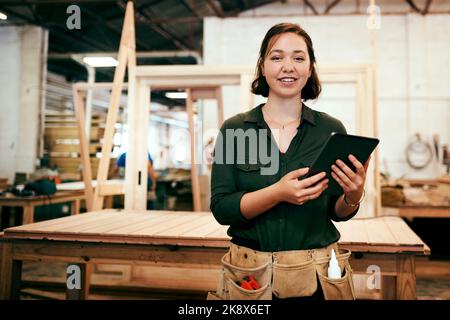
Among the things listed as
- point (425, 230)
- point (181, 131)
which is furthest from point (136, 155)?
point (181, 131)

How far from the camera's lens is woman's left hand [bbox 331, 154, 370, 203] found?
1.03 m

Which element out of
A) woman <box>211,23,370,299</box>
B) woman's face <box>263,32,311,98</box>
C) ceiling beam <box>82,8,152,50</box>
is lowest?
woman <box>211,23,370,299</box>

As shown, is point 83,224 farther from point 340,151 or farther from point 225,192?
point 340,151

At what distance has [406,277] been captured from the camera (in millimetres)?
1984

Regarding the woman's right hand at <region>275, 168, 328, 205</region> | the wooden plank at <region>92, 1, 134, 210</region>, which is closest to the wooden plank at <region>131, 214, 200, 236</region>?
the wooden plank at <region>92, 1, 134, 210</region>

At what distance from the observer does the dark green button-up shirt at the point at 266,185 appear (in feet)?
3.66

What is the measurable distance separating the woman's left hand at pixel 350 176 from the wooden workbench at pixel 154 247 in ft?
3.29

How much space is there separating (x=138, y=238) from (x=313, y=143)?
1.35 meters

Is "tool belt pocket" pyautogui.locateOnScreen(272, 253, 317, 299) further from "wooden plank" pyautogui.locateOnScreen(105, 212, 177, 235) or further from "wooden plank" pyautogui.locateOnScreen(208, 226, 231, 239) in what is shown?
"wooden plank" pyautogui.locateOnScreen(105, 212, 177, 235)

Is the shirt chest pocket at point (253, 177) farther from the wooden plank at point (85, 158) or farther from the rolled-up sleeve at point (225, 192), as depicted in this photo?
the wooden plank at point (85, 158)

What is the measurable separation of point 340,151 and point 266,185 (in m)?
0.24

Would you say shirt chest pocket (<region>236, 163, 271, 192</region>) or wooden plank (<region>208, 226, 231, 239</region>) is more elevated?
shirt chest pocket (<region>236, 163, 271, 192</region>)

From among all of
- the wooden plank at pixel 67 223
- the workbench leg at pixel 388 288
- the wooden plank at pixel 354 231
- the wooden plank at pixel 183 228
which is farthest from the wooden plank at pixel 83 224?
the workbench leg at pixel 388 288
